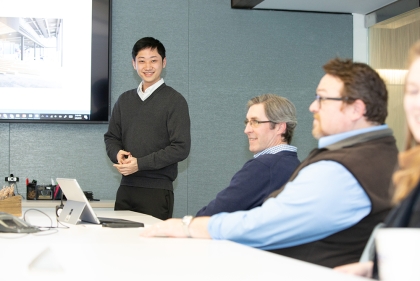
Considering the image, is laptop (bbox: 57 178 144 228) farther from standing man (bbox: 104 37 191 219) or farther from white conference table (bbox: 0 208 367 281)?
standing man (bbox: 104 37 191 219)

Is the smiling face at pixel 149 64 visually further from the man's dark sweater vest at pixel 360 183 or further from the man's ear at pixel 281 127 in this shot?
the man's dark sweater vest at pixel 360 183

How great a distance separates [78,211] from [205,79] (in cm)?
251

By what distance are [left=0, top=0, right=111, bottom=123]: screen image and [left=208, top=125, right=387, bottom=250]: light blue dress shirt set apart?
2833 mm

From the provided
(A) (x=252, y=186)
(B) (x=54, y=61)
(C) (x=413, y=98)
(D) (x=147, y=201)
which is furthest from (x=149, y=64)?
(C) (x=413, y=98)

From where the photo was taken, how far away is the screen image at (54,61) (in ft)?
14.2

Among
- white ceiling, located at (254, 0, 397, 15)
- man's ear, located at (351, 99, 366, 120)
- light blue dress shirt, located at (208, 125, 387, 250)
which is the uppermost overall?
white ceiling, located at (254, 0, 397, 15)

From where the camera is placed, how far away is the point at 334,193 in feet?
5.53

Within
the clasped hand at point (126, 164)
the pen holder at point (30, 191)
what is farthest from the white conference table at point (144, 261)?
the pen holder at point (30, 191)

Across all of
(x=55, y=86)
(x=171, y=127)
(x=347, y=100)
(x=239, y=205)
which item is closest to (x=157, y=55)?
(x=171, y=127)

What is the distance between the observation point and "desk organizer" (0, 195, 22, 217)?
2.83 m

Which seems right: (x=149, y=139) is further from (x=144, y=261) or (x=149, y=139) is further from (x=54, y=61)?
(x=144, y=261)

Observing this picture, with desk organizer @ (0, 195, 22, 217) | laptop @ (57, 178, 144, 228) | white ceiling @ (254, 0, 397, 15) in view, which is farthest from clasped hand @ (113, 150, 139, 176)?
white ceiling @ (254, 0, 397, 15)

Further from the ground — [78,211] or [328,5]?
[328,5]

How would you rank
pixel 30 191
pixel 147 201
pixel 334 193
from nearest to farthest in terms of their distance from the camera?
1. pixel 334 193
2. pixel 147 201
3. pixel 30 191
